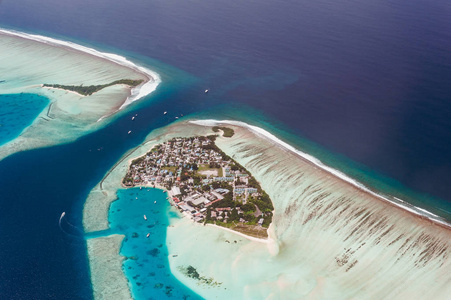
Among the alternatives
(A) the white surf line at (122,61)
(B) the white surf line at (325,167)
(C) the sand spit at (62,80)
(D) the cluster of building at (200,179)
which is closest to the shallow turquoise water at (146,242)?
(D) the cluster of building at (200,179)

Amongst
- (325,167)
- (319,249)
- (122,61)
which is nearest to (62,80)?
(122,61)

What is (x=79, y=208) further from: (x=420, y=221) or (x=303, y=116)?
(x=420, y=221)

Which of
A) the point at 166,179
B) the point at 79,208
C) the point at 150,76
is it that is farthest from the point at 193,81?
the point at 79,208

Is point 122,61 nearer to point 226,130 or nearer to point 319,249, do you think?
point 226,130

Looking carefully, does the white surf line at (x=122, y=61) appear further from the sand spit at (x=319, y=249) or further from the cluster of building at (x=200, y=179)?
the sand spit at (x=319, y=249)

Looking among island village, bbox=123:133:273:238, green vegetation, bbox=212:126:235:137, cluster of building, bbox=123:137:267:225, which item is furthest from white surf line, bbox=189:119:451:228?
cluster of building, bbox=123:137:267:225

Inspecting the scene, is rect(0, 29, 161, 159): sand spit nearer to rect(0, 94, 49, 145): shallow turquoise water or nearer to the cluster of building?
rect(0, 94, 49, 145): shallow turquoise water
